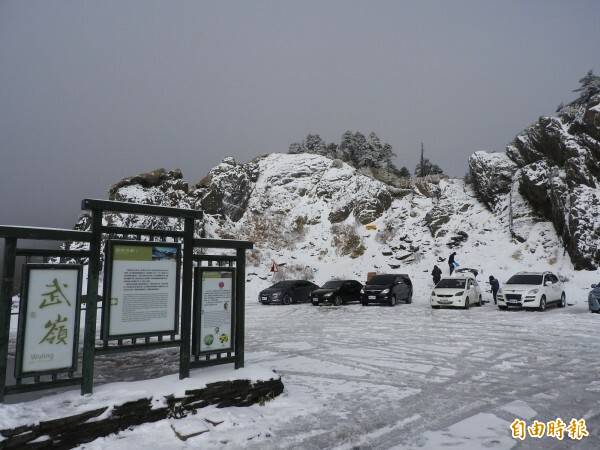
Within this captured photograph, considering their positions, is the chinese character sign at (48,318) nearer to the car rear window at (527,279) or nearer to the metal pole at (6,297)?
the metal pole at (6,297)

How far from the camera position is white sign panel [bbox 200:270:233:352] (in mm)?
6289

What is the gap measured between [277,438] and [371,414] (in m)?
1.48

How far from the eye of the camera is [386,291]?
22.5 m

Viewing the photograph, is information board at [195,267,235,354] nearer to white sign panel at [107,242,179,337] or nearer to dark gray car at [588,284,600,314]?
white sign panel at [107,242,179,337]

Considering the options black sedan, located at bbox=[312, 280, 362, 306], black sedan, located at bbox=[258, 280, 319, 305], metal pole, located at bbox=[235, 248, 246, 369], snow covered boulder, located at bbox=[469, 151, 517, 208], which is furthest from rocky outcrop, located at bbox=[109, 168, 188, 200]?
metal pole, located at bbox=[235, 248, 246, 369]

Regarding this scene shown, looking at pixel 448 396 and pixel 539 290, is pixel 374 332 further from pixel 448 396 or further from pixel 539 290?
pixel 539 290

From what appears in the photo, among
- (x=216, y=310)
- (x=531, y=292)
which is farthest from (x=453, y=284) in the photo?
(x=216, y=310)

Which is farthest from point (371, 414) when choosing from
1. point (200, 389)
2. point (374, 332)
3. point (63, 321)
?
point (374, 332)

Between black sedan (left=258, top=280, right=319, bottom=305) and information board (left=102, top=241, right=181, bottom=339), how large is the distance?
1819cm

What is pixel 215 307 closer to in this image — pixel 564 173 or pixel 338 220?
pixel 564 173

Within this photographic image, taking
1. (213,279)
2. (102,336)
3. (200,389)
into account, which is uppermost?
(213,279)

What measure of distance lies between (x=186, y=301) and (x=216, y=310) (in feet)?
1.90

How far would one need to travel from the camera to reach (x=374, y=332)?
13453 millimetres

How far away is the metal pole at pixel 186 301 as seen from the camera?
5.91 meters
